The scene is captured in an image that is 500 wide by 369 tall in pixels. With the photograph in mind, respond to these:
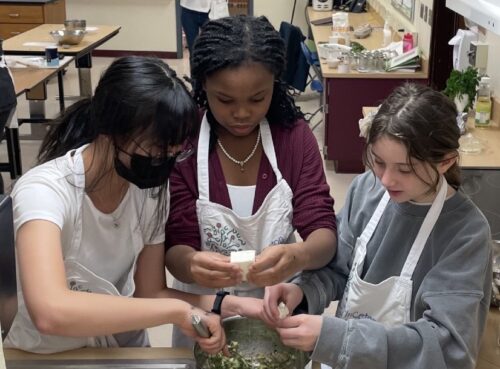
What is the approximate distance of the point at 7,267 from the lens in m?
1.03

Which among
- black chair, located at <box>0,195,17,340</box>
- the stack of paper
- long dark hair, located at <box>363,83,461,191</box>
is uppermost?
long dark hair, located at <box>363,83,461,191</box>

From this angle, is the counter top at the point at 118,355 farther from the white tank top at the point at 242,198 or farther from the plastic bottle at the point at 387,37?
the plastic bottle at the point at 387,37

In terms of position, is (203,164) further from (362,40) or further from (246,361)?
(362,40)

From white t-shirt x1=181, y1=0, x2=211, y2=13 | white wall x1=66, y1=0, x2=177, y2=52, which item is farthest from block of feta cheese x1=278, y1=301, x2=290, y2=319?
white wall x1=66, y1=0, x2=177, y2=52

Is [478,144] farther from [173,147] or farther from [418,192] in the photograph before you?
[173,147]

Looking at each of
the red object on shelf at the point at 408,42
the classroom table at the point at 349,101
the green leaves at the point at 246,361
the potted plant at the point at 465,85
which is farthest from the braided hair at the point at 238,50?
the red object on shelf at the point at 408,42

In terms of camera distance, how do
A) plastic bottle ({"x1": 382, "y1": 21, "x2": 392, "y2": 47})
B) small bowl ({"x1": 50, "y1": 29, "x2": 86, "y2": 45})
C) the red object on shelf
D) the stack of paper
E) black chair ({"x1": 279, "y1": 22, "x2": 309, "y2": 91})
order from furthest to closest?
black chair ({"x1": 279, "y1": 22, "x2": 309, "y2": 91}) < small bowl ({"x1": 50, "y1": 29, "x2": 86, "y2": 45}) < plastic bottle ({"x1": 382, "y1": 21, "x2": 392, "y2": 47}) < the red object on shelf < the stack of paper

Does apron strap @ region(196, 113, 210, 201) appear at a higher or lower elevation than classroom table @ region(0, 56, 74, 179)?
higher

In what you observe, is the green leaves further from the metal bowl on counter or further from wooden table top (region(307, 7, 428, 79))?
wooden table top (region(307, 7, 428, 79))

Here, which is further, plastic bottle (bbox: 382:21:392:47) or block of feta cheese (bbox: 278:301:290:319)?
plastic bottle (bbox: 382:21:392:47)

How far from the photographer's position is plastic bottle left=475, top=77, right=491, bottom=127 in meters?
2.96

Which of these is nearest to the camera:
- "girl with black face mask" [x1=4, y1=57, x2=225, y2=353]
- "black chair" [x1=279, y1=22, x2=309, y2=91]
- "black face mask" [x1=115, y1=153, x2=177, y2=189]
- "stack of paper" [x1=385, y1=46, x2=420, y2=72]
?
"girl with black face mask" [x1=4, y1=57, x2=225, y2=353]

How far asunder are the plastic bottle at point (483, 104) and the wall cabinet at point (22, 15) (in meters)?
4.96

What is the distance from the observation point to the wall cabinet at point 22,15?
680cm
